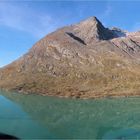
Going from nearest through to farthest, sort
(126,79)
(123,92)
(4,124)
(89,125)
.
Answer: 1. (4,124)
2. (89,125)
3. (123,92)
4. (126,79)

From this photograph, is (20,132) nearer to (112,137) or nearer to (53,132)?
(53,132)

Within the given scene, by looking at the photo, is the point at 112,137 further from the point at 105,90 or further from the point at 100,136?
the point at 105,90

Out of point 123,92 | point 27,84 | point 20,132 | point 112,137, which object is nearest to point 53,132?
point 20,132

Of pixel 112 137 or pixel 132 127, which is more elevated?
pixel 132 127

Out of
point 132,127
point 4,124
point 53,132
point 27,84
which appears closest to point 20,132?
point 53,132

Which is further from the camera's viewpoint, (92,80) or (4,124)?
(92,80)

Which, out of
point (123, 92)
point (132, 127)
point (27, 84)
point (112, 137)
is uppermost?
point (27, 84)

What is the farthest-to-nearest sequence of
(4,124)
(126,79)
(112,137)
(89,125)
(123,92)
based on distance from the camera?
(126,79), (123,92), (89,125), (4,124), (112,137)

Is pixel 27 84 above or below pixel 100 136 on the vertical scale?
above

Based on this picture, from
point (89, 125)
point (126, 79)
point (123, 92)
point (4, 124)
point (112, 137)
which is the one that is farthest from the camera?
point (126, 79)

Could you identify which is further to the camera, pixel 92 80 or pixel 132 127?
pixel 92 80
